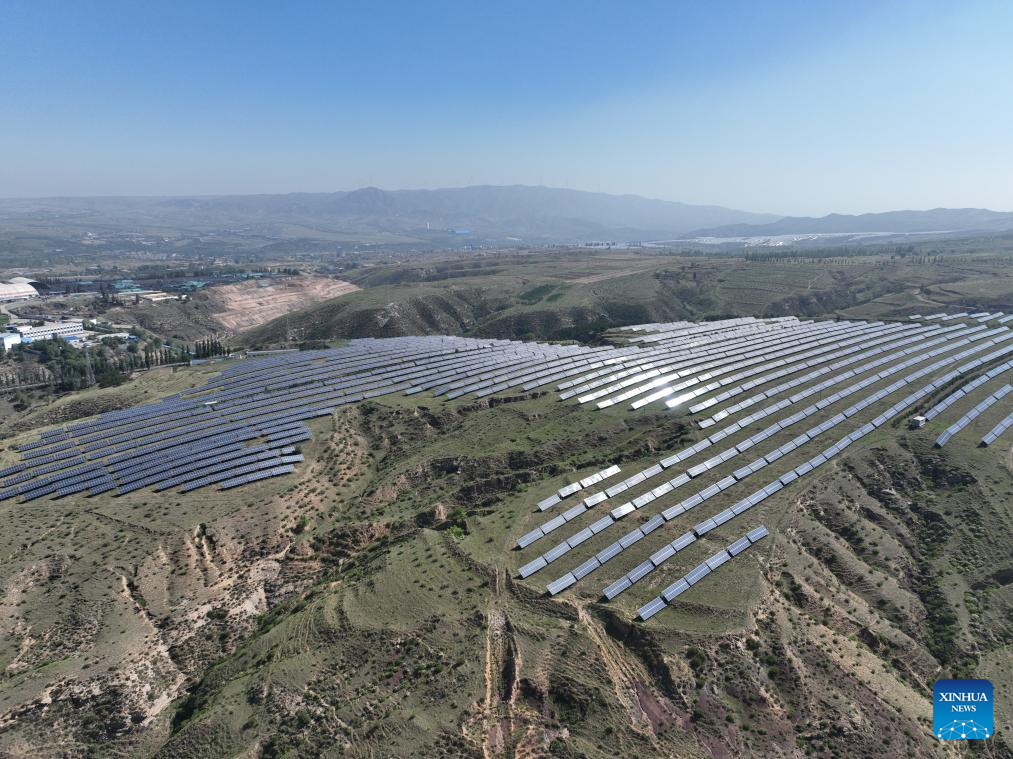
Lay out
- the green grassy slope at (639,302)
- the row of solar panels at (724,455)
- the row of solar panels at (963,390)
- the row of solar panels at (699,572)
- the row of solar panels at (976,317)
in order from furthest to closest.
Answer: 1. the green grassy slope at (639,302)
2. the row of solar panels at (976,317)
3. the row of solar panels at (963,390)
4. the row of solar panels at (724,455)
5. the row of solar panels at (699,572)

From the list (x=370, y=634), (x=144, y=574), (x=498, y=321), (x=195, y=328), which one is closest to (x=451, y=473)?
(x=370, y=634)

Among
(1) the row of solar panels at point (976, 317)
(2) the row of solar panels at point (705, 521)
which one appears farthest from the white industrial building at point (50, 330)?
(1) the row of solar panels at point (976, 317)

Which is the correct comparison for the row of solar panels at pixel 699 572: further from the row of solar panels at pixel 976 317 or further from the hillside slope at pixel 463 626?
the row of solar panels at pixel 976 317

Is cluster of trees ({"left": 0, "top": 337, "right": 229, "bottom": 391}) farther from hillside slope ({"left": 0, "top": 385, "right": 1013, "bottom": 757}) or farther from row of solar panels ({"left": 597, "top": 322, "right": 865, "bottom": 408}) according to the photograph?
row of solar panels ({"left": 597, "top": 322, "right": 865, "bottom": 408})

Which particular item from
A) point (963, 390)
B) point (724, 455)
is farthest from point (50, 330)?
point (963, 390)

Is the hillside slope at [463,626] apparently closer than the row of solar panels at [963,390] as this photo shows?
Yes

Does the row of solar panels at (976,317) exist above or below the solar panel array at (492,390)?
above

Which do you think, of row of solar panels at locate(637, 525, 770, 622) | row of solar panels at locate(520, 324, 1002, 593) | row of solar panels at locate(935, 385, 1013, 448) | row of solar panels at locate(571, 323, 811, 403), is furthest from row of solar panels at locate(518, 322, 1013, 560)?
row of solar panels at locate(571, 323, 811, 403)

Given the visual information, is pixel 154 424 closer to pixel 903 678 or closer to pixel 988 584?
pixel 903 678
